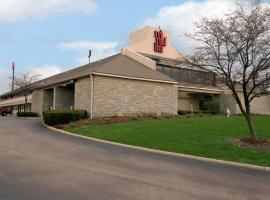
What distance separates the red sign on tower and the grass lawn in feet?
69.3

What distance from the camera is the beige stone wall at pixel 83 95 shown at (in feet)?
101

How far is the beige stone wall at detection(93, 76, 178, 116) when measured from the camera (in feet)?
101

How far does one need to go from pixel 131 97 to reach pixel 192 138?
14681mm

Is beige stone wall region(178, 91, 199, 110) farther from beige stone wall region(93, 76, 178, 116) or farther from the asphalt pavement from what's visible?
the asphalt pavement

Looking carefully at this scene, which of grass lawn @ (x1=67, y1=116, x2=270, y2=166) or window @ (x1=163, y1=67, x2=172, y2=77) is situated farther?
window @ (x1=163, y1=67, x2=172, y2=77)

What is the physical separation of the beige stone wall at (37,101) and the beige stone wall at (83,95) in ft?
37.0

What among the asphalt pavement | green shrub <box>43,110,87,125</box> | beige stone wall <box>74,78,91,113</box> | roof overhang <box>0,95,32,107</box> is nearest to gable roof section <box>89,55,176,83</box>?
beige stone wall <box>74,78,91,113</box>

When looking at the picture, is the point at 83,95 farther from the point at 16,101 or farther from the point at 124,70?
the point at 16,101

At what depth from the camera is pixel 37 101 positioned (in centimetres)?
4484

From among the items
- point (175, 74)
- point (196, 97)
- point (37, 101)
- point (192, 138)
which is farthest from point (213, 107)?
point (192, 138)

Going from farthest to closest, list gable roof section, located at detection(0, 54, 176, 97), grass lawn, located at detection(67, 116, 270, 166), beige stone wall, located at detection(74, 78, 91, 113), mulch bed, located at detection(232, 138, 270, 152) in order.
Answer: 1. gable roof section, located at detection(0, 54, 176, 97)
2. beige stone wall, located at detection(74, 78, 91, 113)
3. mulch bed, located at detection(232, 138, 270, 152)
4. grass lawn, located at detection(67, 116, 270, 166)

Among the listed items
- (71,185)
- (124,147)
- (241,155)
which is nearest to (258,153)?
(241,155)

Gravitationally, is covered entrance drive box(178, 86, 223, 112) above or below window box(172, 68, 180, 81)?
below

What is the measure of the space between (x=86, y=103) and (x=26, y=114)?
46.5 feet
